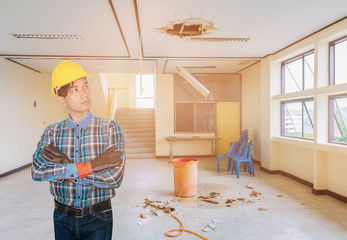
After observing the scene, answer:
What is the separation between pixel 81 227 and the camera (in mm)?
1362

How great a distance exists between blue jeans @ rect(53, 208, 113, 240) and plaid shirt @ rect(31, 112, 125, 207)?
81 mm

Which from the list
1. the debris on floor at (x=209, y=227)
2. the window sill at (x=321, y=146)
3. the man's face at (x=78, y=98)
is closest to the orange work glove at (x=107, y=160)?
the man's face at (x=78, y=98)

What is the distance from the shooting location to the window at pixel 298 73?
5.20m

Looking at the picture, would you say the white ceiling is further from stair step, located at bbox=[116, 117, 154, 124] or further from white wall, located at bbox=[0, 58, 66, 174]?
stair step, located at bbox=[116, 117, 154, 124]

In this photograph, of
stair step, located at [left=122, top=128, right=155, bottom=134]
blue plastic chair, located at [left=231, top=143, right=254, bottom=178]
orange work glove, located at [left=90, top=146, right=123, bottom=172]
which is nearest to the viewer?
orange work glove, located at [left=90, top=146, right=123, bottom=172]

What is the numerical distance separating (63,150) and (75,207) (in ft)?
1.03

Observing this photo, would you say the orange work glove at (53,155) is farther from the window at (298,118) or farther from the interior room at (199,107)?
the window at (298,118)

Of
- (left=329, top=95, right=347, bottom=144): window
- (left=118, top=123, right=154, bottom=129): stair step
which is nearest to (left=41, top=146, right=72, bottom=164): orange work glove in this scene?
(left=329, top=95, right=347, bottom=144): window

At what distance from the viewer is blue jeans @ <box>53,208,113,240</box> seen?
1363 millimetres

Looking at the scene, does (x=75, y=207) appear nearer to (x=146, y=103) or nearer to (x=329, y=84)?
(x=329, y=84)

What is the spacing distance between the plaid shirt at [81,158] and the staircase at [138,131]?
7323 mm

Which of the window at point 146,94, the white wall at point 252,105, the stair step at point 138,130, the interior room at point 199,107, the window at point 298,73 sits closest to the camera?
the interior room at point 199,107

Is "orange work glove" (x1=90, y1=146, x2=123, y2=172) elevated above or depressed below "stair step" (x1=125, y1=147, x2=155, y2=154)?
above

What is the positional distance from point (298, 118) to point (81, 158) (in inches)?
213
